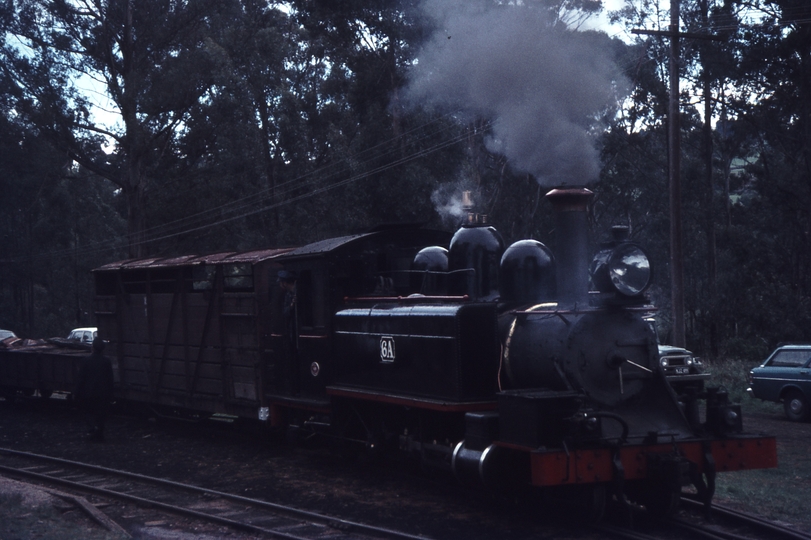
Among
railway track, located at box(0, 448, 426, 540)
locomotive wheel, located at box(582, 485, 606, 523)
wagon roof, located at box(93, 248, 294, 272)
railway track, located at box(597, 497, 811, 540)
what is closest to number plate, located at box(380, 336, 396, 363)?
railway track, located at box(0, 448, 426, 540)

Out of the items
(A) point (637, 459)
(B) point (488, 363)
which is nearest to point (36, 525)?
(B) point (488, 363)

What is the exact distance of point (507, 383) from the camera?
7.80m

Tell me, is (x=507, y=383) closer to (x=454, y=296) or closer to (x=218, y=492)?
(x=454, y=296)

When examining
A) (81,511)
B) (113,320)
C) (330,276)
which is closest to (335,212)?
(113,320)

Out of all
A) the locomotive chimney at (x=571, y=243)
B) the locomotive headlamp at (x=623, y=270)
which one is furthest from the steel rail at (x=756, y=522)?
the locomotive chimney at (x=571, y=243)

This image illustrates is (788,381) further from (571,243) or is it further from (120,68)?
(120,68)

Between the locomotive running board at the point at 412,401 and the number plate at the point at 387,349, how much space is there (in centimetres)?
37

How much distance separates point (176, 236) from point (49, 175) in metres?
9.14

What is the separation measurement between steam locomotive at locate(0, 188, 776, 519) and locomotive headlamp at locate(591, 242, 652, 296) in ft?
0.04

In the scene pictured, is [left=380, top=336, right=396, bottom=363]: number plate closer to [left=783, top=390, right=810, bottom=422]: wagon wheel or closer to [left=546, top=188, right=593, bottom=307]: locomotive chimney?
[left=546, top=188, right=593, bottom=307]: locomotive chimney

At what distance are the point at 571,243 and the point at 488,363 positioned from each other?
140cm

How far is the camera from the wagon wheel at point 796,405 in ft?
50.1

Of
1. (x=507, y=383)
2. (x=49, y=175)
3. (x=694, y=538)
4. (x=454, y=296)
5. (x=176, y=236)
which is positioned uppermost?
(x=49, y=175)

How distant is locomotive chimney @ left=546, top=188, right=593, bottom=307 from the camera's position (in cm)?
725
